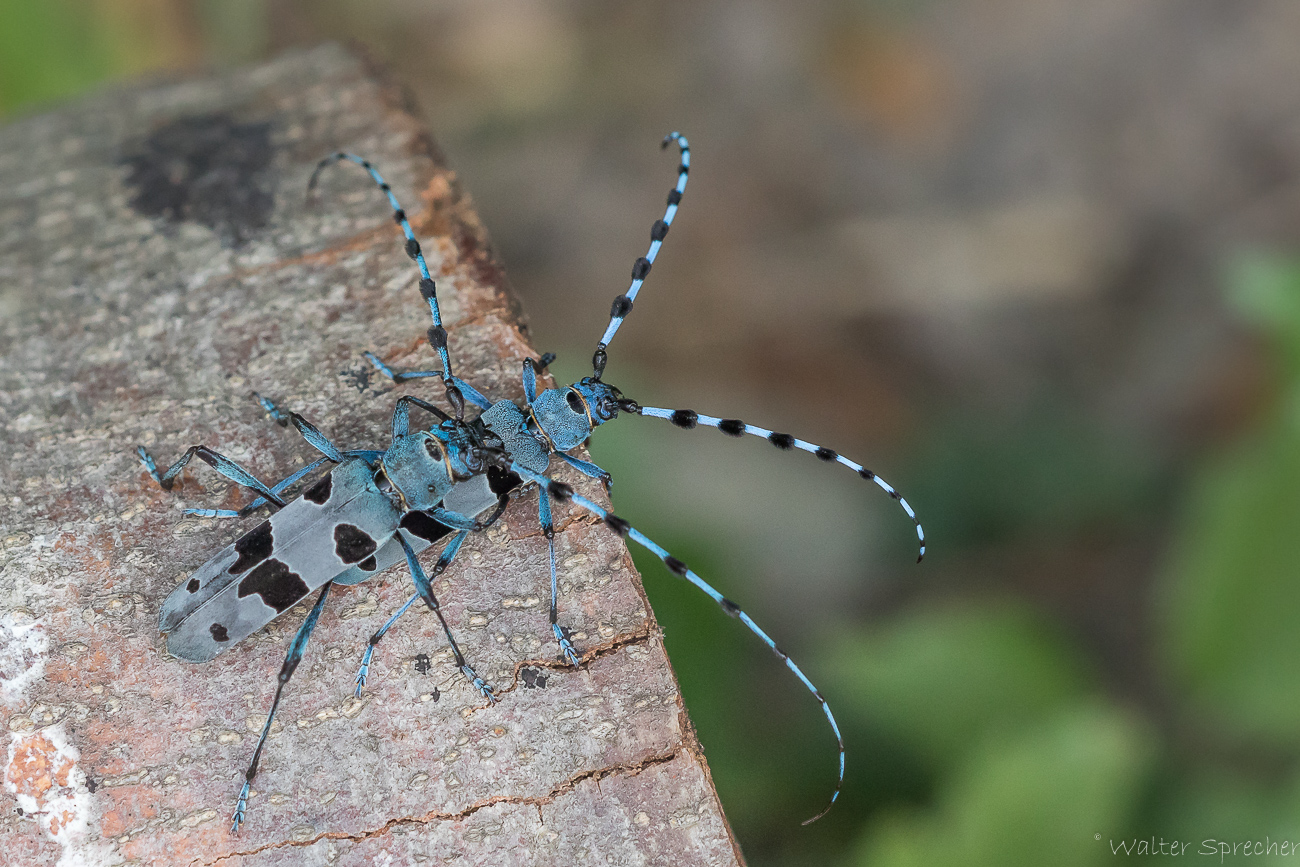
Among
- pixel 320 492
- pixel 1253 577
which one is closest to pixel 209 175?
pixel 320 492

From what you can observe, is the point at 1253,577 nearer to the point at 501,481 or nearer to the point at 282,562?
the point at 501,481

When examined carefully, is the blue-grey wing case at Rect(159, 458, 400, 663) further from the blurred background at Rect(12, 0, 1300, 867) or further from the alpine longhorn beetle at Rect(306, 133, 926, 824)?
the blurred background at Rect(12, 0, 1300, 867)

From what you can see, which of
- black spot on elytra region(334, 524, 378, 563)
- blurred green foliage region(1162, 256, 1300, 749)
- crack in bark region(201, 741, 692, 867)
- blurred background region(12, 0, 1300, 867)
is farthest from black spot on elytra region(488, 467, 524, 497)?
blurred green foliage region(1162, 256, 1300, 749)

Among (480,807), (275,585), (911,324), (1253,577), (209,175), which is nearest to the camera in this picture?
(480,807)

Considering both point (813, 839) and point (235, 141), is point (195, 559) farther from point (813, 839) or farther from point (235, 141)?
point (813, 839)

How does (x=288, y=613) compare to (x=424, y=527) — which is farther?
(x=424, y=527)

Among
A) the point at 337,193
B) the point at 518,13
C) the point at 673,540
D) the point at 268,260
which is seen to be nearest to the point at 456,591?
the point at 268,260

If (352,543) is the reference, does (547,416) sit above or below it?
above

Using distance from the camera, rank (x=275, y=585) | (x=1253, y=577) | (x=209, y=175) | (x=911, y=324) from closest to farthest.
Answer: (x=275, y=585) < (x=209, y=175) < (x=1253, y=577) < (x=911, y=324)
